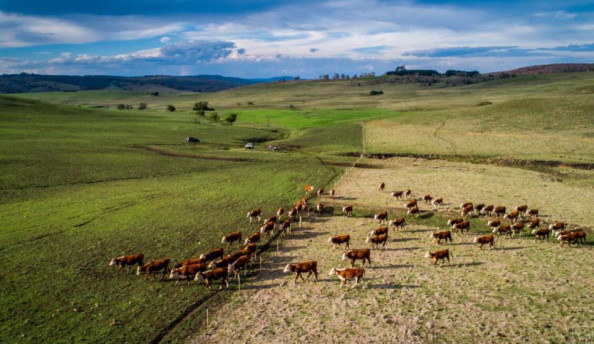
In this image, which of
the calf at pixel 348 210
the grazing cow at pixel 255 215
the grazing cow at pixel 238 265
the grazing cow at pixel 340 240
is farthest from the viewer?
the calf at pixel 348 210

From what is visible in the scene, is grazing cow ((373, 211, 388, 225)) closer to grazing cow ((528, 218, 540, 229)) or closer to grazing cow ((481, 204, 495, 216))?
grazing cow ((481, 204, 495, 216))

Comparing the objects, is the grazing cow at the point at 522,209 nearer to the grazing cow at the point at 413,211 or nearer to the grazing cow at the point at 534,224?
the grazing cow at the point at 534,224

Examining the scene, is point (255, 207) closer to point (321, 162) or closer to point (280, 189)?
point (280, 189)

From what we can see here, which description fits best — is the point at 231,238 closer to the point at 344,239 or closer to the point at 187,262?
the point at 187,262

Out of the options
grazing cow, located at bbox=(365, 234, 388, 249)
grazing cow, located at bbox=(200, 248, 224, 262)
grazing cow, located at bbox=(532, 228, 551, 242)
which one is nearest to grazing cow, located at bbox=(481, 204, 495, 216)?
grazing cow, located at bbox=(532, 228, 551, 242)

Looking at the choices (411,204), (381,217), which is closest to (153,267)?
(381,217)

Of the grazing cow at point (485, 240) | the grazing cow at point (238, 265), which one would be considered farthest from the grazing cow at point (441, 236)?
the grazing cow at point (238, 265)

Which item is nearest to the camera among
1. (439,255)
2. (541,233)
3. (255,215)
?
(439,255)
